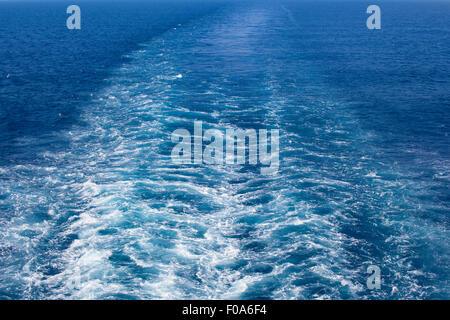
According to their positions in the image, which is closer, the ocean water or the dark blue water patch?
the ocean water

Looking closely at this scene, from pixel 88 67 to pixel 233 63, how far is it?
18.1 meters

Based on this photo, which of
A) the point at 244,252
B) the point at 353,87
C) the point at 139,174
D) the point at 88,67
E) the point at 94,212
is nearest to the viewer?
the point at 244,252

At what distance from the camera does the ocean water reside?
14.7 metres

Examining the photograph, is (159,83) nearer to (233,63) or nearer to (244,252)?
(233,63)

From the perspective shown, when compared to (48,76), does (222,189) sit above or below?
below

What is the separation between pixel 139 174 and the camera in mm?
21906

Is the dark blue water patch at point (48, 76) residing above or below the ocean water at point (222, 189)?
above

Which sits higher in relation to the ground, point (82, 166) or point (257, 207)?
point (82, 166)

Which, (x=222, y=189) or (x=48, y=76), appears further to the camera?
(x=48, y=76)

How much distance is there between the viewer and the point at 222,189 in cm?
2066

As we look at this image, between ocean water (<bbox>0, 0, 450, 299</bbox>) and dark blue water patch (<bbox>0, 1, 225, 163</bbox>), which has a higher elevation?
dark blue water patch (<bbox>0, 1, 225, 163</bbox>)

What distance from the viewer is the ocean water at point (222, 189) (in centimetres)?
1472

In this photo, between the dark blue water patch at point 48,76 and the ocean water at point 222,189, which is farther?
the dark blue water patch at point 48,76
